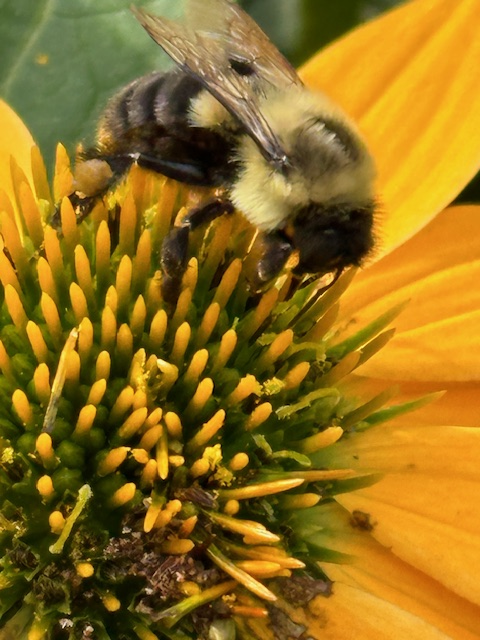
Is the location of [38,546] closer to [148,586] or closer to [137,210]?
[148,586]

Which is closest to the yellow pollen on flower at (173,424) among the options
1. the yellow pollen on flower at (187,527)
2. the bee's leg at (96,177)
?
the yellow pollen on flower at (187,527)

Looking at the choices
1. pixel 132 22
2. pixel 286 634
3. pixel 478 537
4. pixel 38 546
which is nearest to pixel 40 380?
pixel 38 546

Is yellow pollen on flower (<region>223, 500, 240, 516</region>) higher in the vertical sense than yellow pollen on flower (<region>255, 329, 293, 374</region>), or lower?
lower

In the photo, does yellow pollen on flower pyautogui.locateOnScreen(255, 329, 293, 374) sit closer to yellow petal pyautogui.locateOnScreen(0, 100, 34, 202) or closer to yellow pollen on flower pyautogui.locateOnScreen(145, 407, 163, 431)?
yellow pollen on flower pyautogui.locateOnScreen(145, 407, 163, 431)

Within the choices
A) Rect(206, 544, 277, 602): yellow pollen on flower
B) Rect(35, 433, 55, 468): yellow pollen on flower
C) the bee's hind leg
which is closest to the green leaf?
the bee's hind leg

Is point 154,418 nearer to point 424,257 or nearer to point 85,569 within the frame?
point 85,569

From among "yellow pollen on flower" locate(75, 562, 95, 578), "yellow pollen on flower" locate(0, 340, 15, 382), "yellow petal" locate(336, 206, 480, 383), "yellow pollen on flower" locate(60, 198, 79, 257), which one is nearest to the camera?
"yellow pollen on flower" locate(75, 562, 95, 578)
